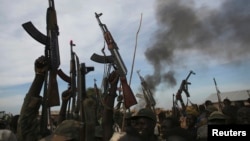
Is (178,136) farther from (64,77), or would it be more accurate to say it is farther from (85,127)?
(64,77)

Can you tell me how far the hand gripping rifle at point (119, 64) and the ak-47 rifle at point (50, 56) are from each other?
1265 millimetres

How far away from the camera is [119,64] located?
6766mm

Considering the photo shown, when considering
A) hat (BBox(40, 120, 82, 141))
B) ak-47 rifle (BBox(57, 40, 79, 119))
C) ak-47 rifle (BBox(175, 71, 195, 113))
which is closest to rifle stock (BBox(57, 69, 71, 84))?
ak-47 rifle (BBox(57, 40, 79, 119))

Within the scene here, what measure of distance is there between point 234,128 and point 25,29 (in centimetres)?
435

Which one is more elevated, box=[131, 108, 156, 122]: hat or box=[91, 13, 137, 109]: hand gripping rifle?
box=[91, 13, 137, 109]: hand gripping rifle

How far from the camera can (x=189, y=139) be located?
162 inches

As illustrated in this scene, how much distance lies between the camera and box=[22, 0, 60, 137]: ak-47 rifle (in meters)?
4.99

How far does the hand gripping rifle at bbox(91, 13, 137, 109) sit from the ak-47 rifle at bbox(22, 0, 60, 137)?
1.26 meters

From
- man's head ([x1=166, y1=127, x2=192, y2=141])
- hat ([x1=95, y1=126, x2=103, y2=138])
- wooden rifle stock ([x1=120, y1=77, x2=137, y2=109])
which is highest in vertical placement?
wooden rifle stock ([x1=120, y1=77, x2=137, y2=109])

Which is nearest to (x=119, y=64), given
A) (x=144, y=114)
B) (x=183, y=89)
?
(x=144, y=114)

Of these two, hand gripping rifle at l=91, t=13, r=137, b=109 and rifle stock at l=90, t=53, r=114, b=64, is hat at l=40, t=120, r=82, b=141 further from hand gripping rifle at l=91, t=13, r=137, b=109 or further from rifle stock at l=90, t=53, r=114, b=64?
rifle stock at l=90, t=53, r=114, b=64

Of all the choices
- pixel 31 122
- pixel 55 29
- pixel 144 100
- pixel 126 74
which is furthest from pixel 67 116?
pixel 144 100

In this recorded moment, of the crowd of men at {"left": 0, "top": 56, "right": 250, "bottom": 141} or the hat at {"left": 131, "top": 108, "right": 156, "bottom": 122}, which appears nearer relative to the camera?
the crowd of men at {"left": 0, "top": 56, "right": 250, "bottom": 141}

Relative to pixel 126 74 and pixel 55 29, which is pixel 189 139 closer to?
pixel 126 74
